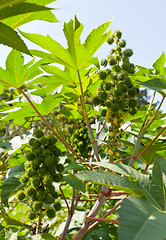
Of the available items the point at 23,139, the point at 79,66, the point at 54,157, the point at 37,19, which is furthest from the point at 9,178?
the point at 37,19

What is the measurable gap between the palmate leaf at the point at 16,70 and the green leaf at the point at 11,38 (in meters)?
0.46

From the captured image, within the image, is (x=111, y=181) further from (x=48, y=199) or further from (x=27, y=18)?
(x=27, y=18)

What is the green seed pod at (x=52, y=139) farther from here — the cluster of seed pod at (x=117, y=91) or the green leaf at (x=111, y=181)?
the green leaf at (x=111, y=181)

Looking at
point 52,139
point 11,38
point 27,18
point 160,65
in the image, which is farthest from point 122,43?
point 11,38

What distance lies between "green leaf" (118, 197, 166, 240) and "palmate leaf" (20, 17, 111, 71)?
76cm

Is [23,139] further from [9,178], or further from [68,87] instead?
[68,87]

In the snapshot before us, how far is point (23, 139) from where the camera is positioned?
1690 mm

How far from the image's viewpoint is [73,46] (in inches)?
45.6

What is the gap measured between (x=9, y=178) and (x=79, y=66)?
0.70 m

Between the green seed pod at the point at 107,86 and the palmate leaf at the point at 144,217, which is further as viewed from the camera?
the green seed pod at the point at 107,86

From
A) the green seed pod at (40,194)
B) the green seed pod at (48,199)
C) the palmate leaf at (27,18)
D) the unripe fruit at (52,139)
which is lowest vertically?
the green seed pod at (48,199)

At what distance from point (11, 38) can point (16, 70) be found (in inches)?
21.0

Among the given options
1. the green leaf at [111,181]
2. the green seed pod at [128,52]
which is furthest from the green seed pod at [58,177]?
the green seed pod at [128,52]

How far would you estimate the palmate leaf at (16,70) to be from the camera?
48.6 inches
